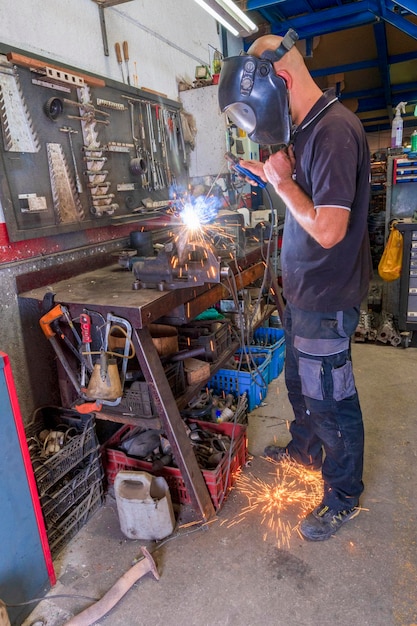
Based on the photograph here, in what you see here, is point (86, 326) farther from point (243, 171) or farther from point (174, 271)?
point (243, 171)

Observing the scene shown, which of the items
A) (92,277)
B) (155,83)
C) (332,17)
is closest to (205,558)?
(92,277)

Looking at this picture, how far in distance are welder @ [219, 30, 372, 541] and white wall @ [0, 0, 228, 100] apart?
3.47 feet

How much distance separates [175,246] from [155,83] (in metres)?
1.98

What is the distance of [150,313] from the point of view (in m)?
1.64

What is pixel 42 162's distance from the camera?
204 cm

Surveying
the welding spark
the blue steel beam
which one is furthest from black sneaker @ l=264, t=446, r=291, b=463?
the blue steel beam

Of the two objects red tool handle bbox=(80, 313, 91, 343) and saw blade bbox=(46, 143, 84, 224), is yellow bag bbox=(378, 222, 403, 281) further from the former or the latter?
red tool handle bbox=(80, 313, 91, 343)

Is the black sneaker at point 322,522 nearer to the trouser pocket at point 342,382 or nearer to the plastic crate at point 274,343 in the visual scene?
the trouser pocket at point 342,382

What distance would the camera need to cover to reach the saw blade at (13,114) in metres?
1.79

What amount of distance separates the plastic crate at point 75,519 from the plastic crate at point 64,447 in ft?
0.58

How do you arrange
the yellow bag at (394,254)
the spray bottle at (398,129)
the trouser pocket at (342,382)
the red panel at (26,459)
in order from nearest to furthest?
the red panel at (26,459), the trouser pocket at (342,382), the yellow bag at (394,254), the spray bottle at (398,129)

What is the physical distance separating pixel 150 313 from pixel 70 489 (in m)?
0.88

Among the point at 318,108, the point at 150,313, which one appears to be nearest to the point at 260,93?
the point at 318,108

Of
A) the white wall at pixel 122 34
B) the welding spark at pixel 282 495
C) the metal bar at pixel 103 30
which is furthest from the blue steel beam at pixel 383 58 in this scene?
the welding spark at pixel 282 495
